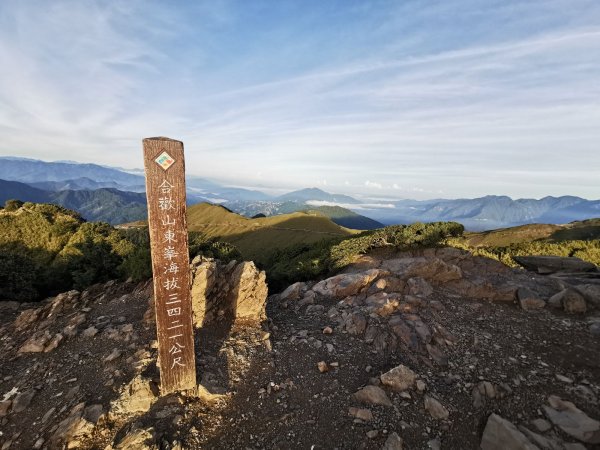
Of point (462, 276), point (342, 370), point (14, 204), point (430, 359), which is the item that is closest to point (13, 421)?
point (342, 370)

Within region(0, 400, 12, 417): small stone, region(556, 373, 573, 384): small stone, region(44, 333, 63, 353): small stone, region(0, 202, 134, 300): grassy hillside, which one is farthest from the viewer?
region(0, 202, 134, 300): grassy hillside

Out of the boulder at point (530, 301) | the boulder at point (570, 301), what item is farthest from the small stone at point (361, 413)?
the boulder at point (570, 301)

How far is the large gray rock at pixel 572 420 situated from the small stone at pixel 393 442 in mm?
3421

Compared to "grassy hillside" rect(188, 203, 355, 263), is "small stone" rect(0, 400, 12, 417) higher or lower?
higher

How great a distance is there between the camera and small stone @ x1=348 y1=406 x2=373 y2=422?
273 inches

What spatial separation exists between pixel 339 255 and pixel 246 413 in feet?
46.8

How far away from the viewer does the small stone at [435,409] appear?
22.9 feet

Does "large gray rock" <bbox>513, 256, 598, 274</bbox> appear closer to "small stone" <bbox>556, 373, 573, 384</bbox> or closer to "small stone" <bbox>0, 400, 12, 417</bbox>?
"small stone" <bbox>556, 373, 573, 384</bbox>

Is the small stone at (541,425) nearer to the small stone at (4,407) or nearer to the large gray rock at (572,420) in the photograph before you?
the large gray rock at (572,420)

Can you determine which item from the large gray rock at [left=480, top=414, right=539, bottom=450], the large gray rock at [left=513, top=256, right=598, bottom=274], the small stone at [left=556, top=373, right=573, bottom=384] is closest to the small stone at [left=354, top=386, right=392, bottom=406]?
the large gray rock at [left=480, top=414, right=539, bottom=450]

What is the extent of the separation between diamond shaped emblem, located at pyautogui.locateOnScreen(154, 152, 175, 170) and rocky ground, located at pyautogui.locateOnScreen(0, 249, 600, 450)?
461 centimetres

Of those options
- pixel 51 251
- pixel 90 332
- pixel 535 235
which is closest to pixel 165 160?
pixel 90 332

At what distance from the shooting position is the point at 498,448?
20.3ft

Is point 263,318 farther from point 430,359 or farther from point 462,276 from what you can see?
point 462,276
